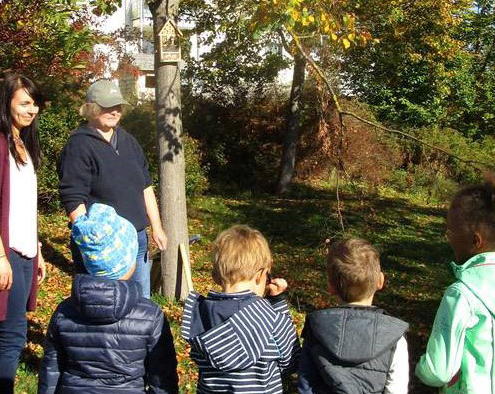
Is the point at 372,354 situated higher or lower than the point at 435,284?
higher

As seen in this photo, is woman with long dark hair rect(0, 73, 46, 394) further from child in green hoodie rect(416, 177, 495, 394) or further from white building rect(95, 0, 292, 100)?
white building rect(95, 0, 292, 100)

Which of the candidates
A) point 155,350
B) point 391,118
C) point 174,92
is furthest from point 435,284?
point 391,118

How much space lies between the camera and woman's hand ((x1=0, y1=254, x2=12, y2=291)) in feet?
10.4

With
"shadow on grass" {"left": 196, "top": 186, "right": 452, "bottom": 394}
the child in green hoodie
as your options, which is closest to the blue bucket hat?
the child in green hoodie

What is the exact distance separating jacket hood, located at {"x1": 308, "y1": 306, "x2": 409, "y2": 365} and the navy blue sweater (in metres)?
1.85

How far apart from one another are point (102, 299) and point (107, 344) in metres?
0.19

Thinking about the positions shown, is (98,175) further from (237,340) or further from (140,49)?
(140,49)

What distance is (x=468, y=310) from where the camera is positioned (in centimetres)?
240

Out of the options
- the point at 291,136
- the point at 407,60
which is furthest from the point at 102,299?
the point at 407,60

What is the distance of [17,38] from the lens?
24.9 feet

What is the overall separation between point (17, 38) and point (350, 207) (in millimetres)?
7258

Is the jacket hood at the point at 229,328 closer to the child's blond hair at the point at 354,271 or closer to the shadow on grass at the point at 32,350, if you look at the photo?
the child's blond hair at the point at 354,271

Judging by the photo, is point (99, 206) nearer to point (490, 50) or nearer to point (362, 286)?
point (362, 286)

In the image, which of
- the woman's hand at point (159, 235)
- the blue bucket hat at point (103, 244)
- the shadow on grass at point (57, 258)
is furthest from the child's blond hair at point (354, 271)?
the shadow on grass at point (57, 258)
